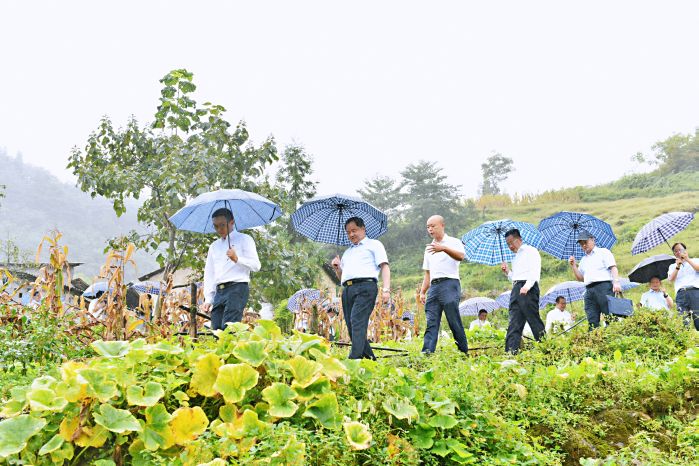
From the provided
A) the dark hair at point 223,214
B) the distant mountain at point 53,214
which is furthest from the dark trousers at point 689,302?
the distant mountain at point 53,214

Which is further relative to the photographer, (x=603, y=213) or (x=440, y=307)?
(x=603, y=213)

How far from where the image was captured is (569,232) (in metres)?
10.9

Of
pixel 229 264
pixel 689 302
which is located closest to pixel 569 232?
pixel 689 302

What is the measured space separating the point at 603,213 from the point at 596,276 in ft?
118

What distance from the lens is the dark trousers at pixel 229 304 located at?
22.3 ft

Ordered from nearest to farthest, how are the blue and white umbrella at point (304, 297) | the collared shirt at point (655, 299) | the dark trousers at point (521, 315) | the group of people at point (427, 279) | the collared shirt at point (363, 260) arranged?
the group of people at point (427, 279)
the collared shirt at point (363, 260)
the dark trousers at point (521, 315)
the collared shirt at point (655, 299)
the blue and white umbrella at point (304, 297)

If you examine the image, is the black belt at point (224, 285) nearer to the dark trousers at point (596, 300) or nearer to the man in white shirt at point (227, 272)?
the man in white shirt at point (227, 272)

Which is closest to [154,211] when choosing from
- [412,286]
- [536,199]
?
[412,286]

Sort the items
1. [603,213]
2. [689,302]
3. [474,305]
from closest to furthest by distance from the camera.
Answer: [689,302]
[474,305]
[603,213]

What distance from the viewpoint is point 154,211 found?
36.8 ft

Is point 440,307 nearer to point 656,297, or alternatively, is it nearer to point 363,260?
→ point 363,260

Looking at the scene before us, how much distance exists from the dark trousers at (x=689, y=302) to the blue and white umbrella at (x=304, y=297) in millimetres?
7569

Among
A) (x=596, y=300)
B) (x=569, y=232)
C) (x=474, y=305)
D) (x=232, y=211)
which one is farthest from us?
(x=474, y=305)

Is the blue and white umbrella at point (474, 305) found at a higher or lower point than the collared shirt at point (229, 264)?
lower
